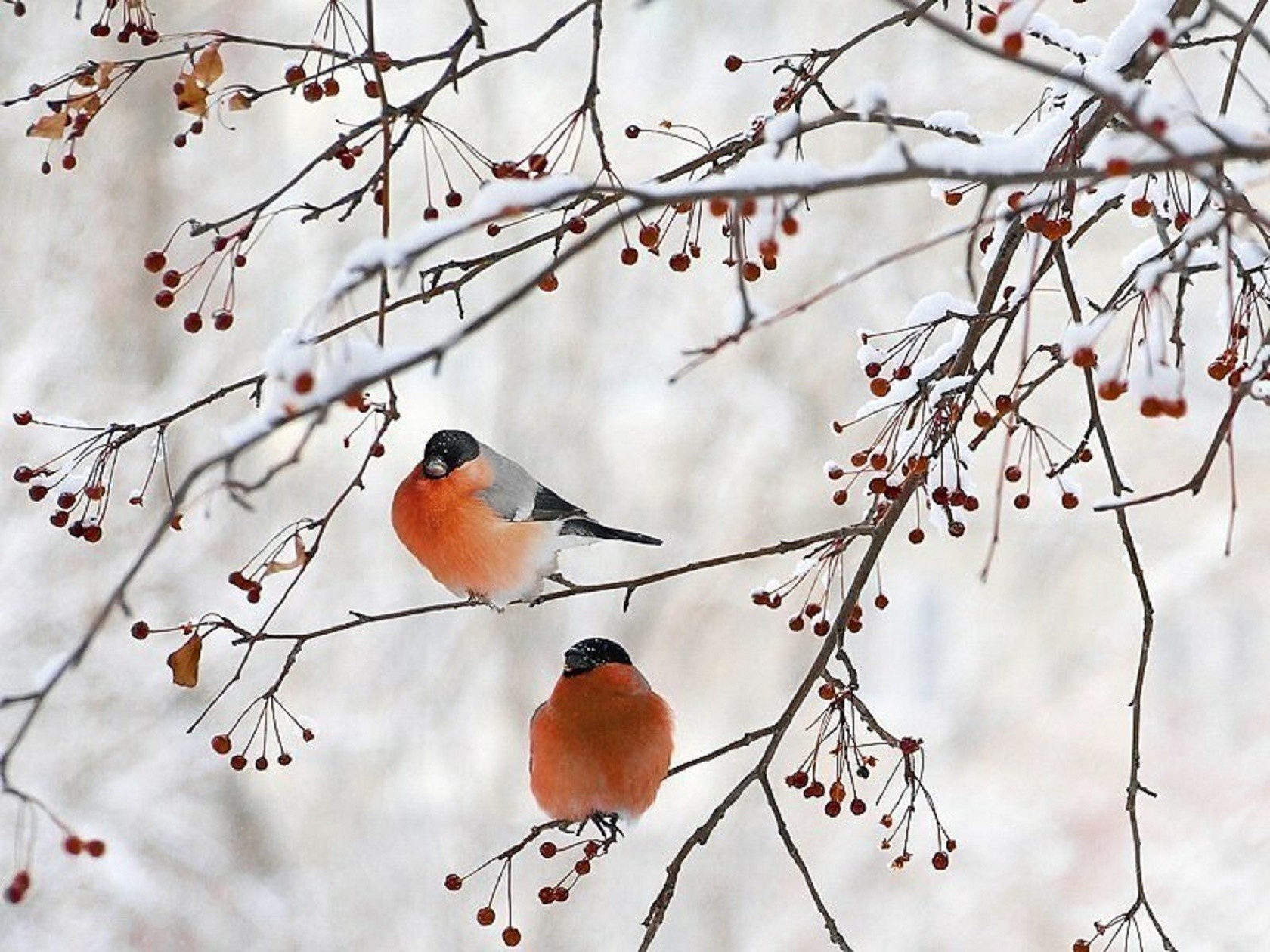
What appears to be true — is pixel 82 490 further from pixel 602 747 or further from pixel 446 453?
pixel 602 747

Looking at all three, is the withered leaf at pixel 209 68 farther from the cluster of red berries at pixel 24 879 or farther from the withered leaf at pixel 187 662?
the cluster of red berries at pixel 24 879

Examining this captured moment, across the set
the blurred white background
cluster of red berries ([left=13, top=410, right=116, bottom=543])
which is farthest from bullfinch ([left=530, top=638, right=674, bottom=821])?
the blurred white background

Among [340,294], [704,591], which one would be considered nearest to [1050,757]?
[704,591]

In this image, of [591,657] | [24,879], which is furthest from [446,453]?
[24,879]

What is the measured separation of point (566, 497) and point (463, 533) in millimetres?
2093

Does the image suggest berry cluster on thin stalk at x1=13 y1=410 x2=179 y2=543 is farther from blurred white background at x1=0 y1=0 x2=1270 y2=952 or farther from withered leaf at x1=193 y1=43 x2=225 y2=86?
blurred white background at x1=0 y1=0 x2=1270 y2=952

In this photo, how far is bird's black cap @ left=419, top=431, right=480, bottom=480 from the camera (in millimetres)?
1252

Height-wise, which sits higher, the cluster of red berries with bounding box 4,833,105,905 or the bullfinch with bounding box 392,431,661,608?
the bullfinch with bounding box 392,431,661,608

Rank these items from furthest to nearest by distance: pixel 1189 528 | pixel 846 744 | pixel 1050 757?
pixel 1050 757 → pixel 1189 528 → pixel 846 744

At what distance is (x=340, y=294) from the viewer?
1.62 feet

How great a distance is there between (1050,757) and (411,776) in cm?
158

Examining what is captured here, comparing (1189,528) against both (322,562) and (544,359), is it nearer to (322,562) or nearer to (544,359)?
(544,359)

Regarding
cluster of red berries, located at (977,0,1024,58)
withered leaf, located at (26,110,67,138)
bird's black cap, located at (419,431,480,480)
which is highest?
bird's black cap, located at (419,431,480,480)

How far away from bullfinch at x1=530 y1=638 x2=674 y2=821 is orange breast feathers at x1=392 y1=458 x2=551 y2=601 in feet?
0.42
